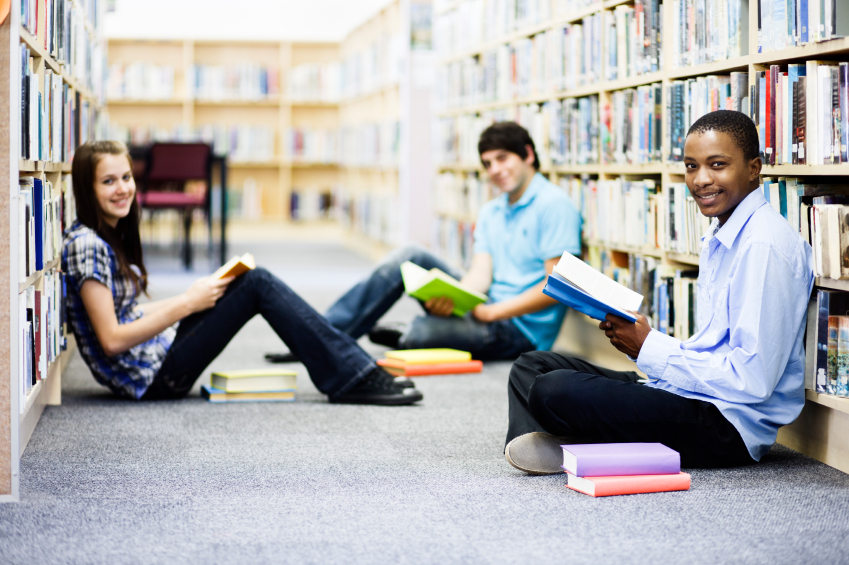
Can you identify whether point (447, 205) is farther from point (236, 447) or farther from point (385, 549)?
point (385, 549)

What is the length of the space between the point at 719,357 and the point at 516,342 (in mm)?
1517

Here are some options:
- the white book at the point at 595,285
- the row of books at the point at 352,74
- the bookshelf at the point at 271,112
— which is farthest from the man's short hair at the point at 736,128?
the bookshelf at the point at 271,112

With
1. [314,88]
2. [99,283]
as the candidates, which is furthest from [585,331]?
[314,88]

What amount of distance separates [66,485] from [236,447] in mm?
448

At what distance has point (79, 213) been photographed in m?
2.56

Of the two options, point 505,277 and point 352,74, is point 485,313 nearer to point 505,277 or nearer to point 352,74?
point 505,277

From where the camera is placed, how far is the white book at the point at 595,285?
1.91 m

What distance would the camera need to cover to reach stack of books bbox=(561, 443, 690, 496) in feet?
6.33

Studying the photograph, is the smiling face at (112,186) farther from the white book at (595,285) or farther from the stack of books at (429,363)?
the white book at (595,285)

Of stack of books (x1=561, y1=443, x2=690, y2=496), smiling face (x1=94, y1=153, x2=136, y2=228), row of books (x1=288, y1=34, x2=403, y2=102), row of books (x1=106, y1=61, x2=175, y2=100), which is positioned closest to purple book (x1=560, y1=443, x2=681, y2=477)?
stack of books (x1=561, y1=443, x2=690, y2=496)

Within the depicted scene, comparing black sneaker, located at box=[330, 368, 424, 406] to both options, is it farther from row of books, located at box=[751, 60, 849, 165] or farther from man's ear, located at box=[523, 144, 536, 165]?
row of books, located at box=[751, 60, 849, 165]

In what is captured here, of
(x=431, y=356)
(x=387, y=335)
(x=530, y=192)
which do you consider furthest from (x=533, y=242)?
(x=387, y=335)

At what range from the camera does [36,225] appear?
86.9 inches

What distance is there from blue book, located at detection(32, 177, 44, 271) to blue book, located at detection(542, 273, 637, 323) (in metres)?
1.21
